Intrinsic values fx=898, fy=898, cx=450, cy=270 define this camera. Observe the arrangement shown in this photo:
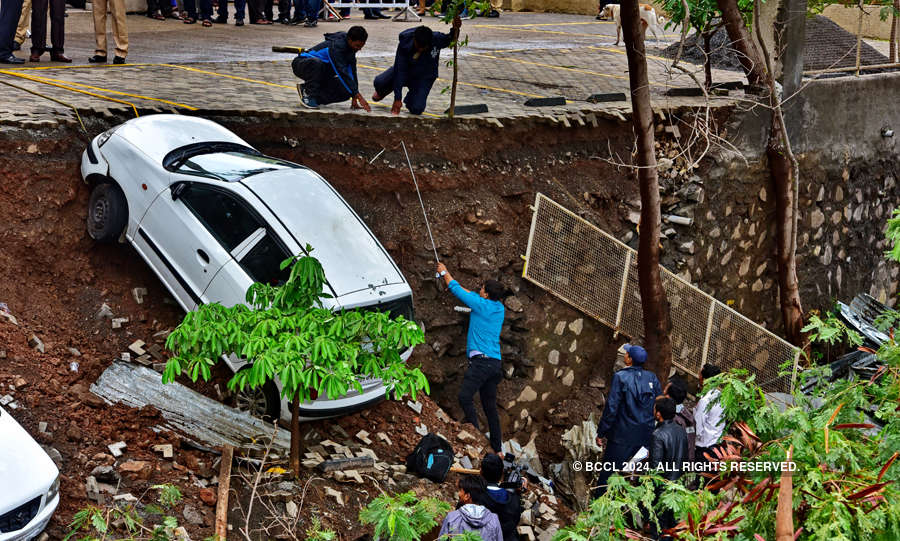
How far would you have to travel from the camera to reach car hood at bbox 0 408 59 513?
5691 millimetres

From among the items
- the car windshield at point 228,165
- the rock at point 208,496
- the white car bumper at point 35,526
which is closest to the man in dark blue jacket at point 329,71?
the car windshield at point 228,165

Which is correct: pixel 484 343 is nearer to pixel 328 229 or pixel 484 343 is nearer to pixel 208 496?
pixel 328 229

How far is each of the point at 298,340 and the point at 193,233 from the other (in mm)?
2202

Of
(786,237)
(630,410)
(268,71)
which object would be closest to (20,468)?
(630,410)

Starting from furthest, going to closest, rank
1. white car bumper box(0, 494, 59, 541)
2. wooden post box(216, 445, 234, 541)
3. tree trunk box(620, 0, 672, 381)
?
tree trunk box(620, 0, 672, 381) < wooden post box(216, 445, 234, 541) < white car bumper box(0, 494, 59, 541)

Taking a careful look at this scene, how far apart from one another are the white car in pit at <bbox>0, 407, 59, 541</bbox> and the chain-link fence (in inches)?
242

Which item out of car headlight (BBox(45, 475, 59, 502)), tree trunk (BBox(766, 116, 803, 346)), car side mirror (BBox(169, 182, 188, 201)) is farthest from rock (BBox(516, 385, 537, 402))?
car headlight (BBox(45, 475, 59, 502))

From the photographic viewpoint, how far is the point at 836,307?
1424cm

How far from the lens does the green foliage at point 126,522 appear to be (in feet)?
19.4

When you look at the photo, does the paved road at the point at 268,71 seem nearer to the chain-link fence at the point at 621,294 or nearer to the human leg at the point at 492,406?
the chain-link fence at the point at 621,294

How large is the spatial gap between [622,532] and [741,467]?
2.39 ft

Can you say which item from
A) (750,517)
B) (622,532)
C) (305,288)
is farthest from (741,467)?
(305,288)

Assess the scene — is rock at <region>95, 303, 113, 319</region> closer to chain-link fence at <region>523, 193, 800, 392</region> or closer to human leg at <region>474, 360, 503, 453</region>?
human leg at <region>474, 360, 503, 453</region>

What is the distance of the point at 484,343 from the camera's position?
8945 mm
